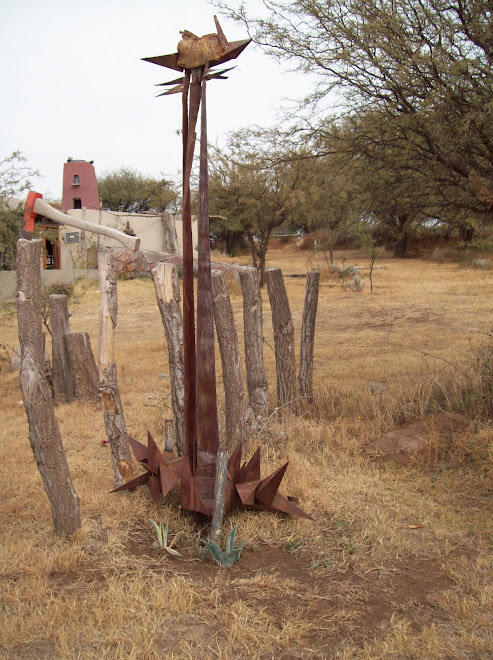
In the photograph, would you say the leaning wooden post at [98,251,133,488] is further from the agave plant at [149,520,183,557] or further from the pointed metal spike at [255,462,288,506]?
the pointed metal spike at [255,462,288,506]

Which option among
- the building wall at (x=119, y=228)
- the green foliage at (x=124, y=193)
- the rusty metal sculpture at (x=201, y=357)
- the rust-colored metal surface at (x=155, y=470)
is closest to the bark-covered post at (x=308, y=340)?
the rust-colored metal surface at (x=155, y=470)

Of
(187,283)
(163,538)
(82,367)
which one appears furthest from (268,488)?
(82,367)

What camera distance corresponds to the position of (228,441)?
15.2ft

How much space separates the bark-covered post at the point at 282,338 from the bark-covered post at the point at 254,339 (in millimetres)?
240

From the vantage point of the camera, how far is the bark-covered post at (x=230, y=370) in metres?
4.56

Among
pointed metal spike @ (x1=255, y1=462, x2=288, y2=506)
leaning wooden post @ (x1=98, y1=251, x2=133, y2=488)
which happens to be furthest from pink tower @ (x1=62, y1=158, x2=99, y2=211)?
pointed metal spike @ (x1=255, y1=462, x2=288, y2=506)

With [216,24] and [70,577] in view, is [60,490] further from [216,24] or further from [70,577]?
[216,24]

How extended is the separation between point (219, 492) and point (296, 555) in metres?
→ 0.54

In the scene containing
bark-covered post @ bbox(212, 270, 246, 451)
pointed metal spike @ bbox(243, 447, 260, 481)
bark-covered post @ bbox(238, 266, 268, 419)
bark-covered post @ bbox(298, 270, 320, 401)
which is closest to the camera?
pointed metal spike @ bbox(243, 447, 260, 481)

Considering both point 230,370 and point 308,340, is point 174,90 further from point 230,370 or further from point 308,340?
Result: point 308,340

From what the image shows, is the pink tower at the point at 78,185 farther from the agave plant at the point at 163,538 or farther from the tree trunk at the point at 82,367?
the agave plant at the point at 163,538

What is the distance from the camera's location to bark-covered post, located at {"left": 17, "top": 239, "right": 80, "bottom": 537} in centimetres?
312

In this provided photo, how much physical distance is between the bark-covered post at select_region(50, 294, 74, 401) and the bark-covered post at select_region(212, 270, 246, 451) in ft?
9.59

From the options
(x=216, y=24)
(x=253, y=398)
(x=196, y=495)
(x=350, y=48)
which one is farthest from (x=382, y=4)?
(x=196, y=495)
